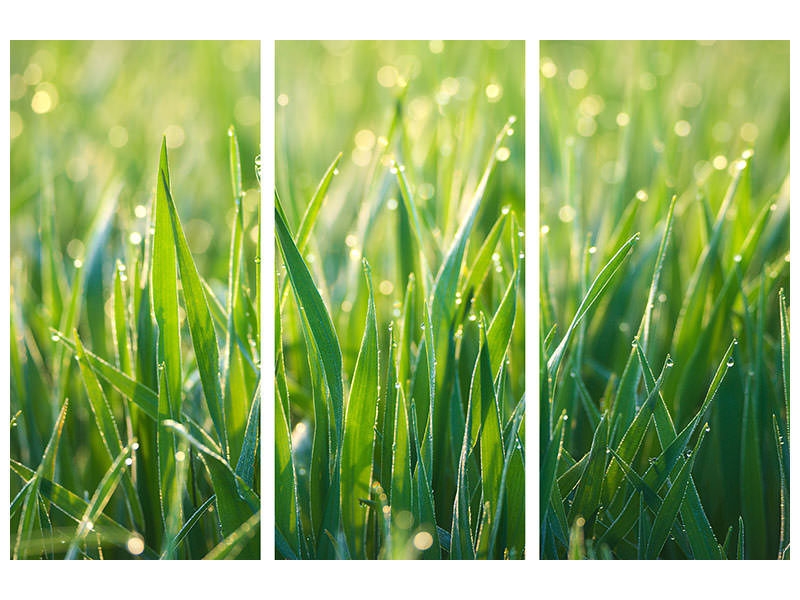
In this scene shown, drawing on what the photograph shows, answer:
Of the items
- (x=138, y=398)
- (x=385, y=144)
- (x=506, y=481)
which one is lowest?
(x=506, y=481)

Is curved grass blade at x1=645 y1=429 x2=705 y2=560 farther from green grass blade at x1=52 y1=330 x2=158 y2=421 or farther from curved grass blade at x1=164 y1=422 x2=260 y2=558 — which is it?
green grass blade at x1=52 y1=330 x2=158 y2=421

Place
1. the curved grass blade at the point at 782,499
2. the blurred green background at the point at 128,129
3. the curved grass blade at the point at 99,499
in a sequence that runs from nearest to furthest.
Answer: the curved grass blade at the point at 99,499 < the curved grass blade at the point at 782,499 < the blurred green background at the point at 128,129

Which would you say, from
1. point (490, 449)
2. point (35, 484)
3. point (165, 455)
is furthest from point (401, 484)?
point (35, 484)

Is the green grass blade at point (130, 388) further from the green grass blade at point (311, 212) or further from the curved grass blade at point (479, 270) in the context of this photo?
the curved grass blade at point (479, 270)

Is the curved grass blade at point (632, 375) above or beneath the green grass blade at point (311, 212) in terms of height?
beneath

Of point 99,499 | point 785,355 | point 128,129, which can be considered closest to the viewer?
point 99,499

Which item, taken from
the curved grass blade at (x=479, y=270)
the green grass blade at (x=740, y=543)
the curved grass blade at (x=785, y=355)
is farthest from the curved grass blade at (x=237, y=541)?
the curved grass blade at (x=785, y=355)

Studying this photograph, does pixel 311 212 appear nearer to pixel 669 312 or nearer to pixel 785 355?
pixel 669 312
